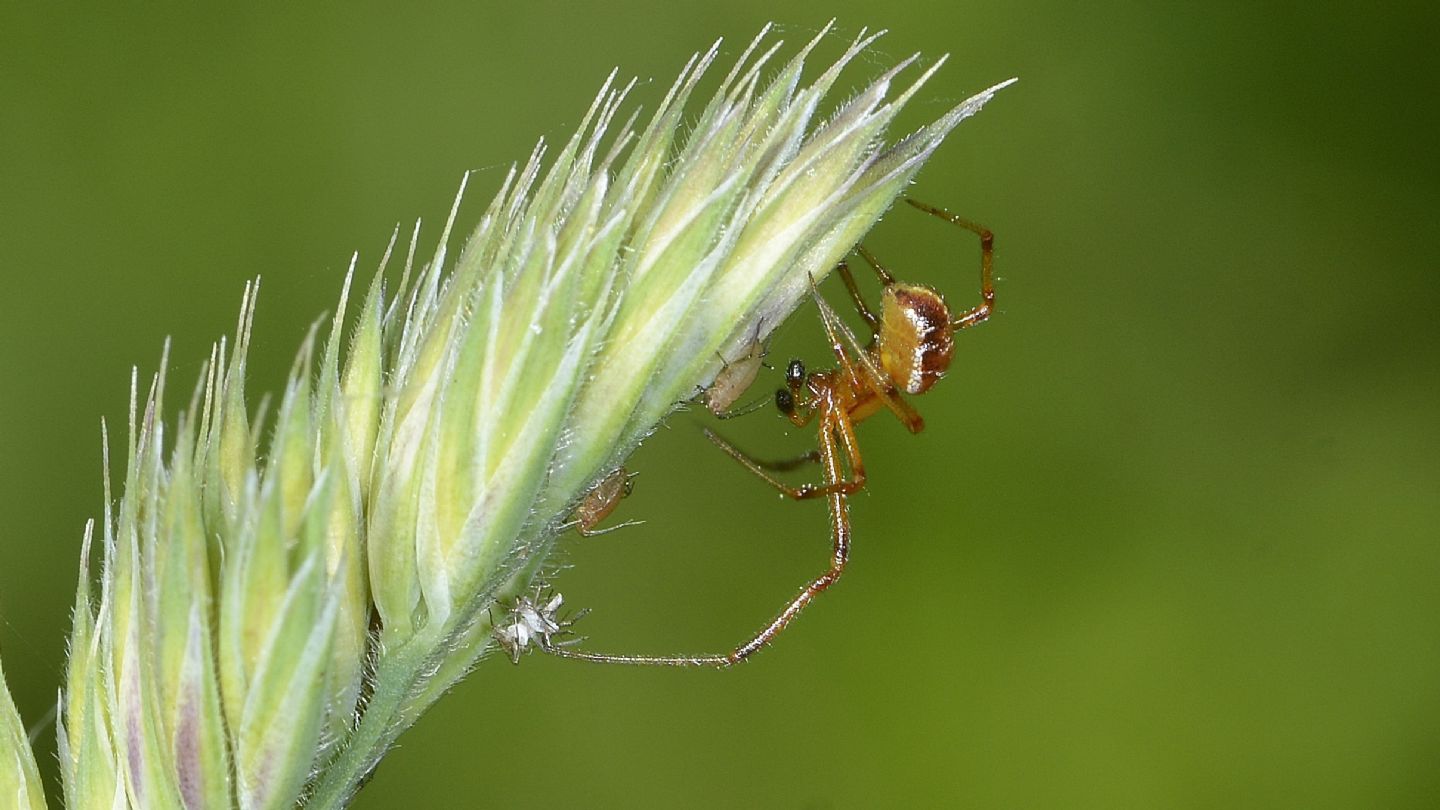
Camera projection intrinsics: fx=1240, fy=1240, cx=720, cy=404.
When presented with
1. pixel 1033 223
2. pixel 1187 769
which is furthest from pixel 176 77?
pixel 1187 769

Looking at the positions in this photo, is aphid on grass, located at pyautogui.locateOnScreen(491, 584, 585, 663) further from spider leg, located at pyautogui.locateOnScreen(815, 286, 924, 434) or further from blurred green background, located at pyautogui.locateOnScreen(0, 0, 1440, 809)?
blurred green background, located at pyautogui.locateOnScreen(0, 0, 1440, 809)

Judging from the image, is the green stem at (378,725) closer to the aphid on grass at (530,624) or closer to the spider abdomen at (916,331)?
the aphid on grass at (530,624)

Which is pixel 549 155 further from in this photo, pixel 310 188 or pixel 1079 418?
pixel 1079 418

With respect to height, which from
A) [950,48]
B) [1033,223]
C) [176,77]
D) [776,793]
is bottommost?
[776,793]

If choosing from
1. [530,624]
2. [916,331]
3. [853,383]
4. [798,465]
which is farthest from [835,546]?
[530,624]

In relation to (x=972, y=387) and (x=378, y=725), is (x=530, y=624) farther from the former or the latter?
(x=972, y=387)

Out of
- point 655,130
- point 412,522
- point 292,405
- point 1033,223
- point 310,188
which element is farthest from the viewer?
point 1033,223
